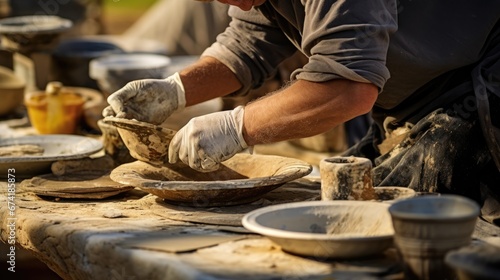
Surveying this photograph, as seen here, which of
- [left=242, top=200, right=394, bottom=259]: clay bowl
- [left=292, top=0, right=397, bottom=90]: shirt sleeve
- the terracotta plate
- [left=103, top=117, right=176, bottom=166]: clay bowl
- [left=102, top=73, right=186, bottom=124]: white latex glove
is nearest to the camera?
[left=242, top=200, right=394, bottom=259]: clay bowl

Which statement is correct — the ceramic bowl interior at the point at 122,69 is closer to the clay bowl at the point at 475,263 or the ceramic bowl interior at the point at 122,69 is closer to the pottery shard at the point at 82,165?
the pottery shard at the point at 82,165

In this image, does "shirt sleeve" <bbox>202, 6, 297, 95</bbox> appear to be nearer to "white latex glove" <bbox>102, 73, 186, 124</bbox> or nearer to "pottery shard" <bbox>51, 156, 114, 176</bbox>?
"white latex glove" <bbox>102, 73, 186, 124</bbox>

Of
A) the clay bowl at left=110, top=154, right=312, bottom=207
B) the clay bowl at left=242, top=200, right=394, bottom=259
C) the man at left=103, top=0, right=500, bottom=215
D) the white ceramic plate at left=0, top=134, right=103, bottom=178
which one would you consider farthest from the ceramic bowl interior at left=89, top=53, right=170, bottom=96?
the clay bowl at left=242, top=200, right=394, bottom=259

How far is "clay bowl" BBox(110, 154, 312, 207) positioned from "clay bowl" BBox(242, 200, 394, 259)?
470 millimetres

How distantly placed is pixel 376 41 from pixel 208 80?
1.14 m

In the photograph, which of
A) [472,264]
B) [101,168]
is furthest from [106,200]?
[472,264]

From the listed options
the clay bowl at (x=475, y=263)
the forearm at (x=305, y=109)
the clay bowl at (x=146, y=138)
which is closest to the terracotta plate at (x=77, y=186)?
the clay bowl at (x=146, y=138)

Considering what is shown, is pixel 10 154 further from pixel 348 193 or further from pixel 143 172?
pixel 348 193

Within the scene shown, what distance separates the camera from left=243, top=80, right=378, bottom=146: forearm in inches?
136

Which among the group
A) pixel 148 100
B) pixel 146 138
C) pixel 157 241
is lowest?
pixel 157 241

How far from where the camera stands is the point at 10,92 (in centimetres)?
604

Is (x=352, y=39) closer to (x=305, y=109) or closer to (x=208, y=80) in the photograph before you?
(x=305, y=109)

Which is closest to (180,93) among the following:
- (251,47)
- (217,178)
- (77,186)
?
(251,47)

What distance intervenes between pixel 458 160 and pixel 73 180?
1.67 m
